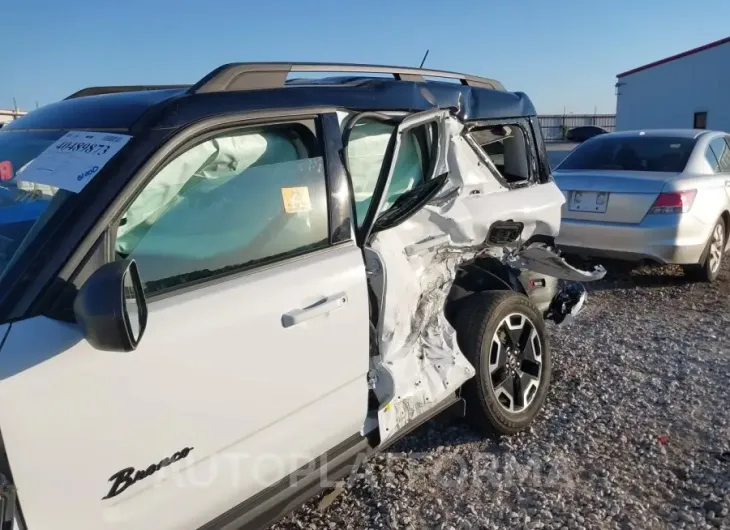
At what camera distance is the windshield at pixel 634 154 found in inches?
271

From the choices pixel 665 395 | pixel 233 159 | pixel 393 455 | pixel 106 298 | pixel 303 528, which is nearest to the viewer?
pixel 106 298

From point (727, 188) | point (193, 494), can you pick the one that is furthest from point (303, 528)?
point (727, 188)

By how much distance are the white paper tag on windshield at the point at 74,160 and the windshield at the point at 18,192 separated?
41mm

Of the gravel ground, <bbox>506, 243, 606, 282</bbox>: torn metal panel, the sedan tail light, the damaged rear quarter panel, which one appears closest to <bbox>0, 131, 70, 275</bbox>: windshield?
the damaged rear quarter panel

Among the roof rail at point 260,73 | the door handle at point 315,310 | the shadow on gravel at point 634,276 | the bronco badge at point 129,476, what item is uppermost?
the roof rail at point 260,73

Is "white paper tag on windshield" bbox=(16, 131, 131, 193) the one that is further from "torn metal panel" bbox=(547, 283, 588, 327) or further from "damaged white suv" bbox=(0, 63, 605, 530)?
"torn metal panel" bbox=(547, 283, 588, 327)

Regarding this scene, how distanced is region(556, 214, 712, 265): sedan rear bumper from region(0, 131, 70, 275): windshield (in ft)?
17.6

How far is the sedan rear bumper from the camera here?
6.27 metres

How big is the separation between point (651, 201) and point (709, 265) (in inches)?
46.5

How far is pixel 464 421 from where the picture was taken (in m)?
3.69

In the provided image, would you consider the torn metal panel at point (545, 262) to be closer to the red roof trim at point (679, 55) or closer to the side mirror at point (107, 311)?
the side mirror at point (107, 311)

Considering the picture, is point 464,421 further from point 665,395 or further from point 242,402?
point 242,402

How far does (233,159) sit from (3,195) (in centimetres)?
91

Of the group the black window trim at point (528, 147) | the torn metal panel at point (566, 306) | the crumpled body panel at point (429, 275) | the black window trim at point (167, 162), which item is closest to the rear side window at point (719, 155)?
the torn metal panel at point (566, 306)
